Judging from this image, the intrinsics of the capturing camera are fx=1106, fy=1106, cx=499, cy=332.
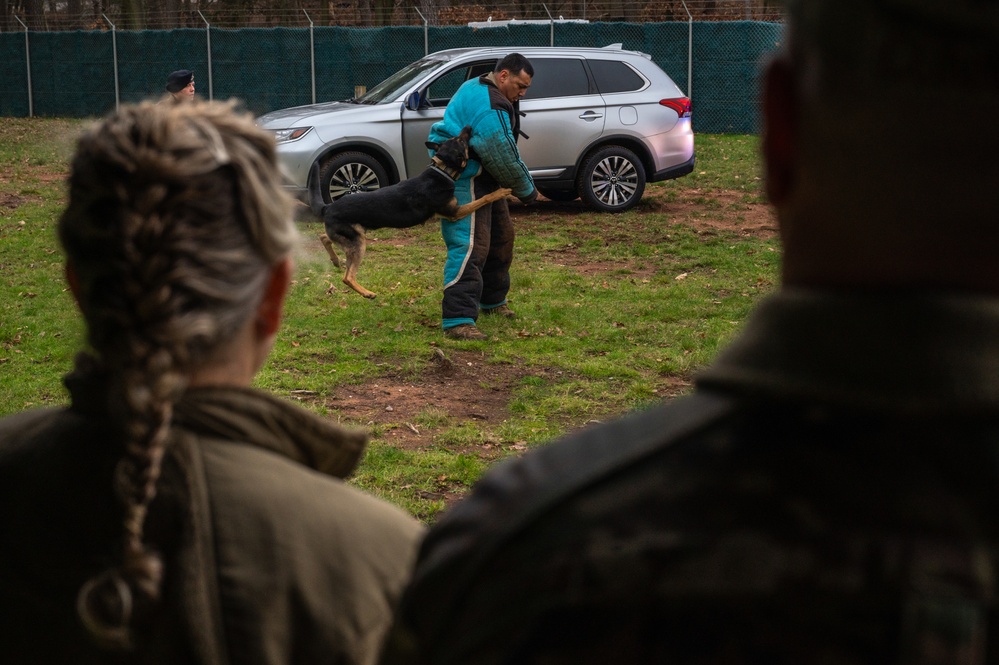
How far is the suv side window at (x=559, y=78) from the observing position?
1412 cm

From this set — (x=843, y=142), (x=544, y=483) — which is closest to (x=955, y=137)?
(x=843, y=142)

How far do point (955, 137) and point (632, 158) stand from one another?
533 inches

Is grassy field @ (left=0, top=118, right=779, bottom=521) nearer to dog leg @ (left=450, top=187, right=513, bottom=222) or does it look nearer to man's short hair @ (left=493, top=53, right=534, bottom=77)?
dog leg @ (left=450, top=187, right=513, bottom=222)

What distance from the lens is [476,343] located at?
8.34 meters

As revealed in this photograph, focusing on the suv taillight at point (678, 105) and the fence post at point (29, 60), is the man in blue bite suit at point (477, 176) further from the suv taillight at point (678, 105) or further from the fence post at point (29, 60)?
the fence post at point (29, 60)

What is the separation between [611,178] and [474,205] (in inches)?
237

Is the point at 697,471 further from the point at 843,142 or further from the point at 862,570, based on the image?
the point at 843,142

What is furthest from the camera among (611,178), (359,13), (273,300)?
(359,13)

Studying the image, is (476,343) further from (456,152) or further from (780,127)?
(780,127)

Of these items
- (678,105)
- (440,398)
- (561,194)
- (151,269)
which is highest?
(678,105)

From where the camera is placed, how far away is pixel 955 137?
861 mm

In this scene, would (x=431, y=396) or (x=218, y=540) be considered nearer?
(x=218, y=540)

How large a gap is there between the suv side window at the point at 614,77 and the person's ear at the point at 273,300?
512 inches

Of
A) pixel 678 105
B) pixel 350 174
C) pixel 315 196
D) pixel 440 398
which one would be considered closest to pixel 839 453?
pixel 440 398
